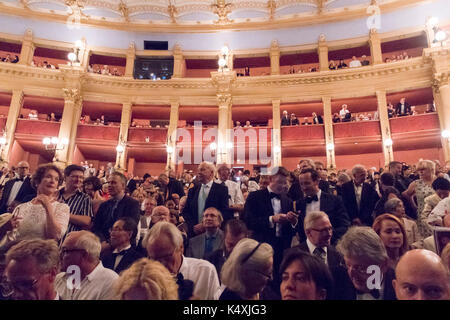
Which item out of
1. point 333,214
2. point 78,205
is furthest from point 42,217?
point 333,214

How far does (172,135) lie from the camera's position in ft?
48.0

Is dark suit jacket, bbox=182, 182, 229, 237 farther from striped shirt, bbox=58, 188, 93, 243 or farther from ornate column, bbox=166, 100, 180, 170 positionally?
ornate column, bbox=166, 100, 180, 170

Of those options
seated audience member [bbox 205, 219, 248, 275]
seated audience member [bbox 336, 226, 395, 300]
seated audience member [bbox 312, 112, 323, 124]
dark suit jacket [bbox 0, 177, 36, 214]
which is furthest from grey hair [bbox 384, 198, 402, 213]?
seated audience member [bbox 312, 112, 323, 124]

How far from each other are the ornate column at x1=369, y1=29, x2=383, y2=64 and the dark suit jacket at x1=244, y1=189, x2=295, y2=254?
13315 millimetres

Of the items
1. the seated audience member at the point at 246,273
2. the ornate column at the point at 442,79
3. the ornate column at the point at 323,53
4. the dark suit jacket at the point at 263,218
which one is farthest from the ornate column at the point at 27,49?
the ornate column at the point at 442,79

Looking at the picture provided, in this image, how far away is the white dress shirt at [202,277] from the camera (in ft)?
7.02

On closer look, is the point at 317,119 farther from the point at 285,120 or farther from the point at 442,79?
Result: the point at 442,79

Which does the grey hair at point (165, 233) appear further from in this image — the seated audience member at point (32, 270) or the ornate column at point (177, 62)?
the ornate column at point (177, 62)

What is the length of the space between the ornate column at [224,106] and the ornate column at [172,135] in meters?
2.08

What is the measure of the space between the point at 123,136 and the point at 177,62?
4839 millimetres

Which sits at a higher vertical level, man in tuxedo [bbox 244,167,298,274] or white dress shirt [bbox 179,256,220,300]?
man in tuxedo [bbox 244,167,298,274]

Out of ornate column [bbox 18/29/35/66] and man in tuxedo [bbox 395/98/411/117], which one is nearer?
man in tuxedo [bbox 395/98/411/117]

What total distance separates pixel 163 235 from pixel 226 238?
0.82 meters

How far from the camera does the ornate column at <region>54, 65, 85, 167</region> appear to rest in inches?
548
